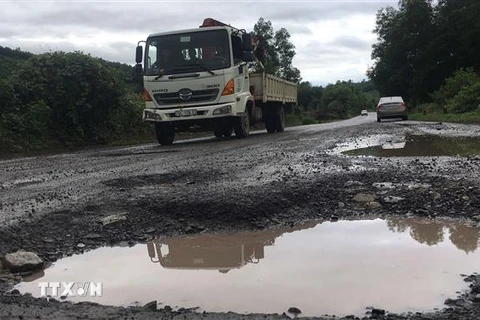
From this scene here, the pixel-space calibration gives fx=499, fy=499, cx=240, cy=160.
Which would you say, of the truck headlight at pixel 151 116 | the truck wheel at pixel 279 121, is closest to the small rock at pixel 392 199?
the truck headlight at pixel 151 116

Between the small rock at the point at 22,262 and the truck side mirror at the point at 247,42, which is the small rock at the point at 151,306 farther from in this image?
the truck side mirror at the point at 247,42

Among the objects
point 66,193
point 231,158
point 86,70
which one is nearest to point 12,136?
point 86,70

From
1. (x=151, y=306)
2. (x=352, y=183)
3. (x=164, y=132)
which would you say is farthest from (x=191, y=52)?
(x=151, y=306)

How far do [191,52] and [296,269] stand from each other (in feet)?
31.0

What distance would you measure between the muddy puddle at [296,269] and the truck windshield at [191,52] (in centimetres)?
831

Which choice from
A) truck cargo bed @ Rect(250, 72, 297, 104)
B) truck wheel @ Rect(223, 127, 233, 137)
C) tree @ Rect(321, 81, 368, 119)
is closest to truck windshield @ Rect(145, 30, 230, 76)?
truck cargo bed @ Rect(250, 72, 297, 104)

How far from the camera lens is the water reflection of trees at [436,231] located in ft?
12.0

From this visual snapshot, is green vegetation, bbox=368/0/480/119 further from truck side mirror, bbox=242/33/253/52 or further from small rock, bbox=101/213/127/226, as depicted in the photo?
small rock, bbox=101/213/127/226

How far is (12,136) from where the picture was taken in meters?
12.8

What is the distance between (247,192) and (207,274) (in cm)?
175

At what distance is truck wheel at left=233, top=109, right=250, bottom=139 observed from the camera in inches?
512

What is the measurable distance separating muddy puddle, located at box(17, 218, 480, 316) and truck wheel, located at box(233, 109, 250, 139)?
8.87 m

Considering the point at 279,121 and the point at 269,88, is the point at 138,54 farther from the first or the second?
the point at 279,121

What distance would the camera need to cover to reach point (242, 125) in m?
13.1
